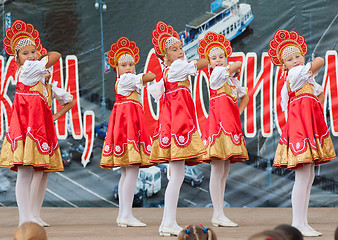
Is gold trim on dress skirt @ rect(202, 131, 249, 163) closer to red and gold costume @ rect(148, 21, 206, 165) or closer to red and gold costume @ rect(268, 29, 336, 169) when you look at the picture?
red and gold costume @ rect(148, 21, 206, 165)

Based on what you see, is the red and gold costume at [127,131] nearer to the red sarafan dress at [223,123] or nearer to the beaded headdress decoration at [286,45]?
the red sarafan dress at [223,123]

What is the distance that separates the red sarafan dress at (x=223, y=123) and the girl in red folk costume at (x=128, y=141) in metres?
0.49

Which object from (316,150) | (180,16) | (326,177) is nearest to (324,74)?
(326,177)

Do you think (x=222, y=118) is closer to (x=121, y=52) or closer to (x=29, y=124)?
(x=121, y=52)

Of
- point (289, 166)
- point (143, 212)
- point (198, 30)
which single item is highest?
point (198, 30)

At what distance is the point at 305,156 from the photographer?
3.75m

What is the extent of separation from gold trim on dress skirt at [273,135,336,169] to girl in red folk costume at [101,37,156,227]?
108cm

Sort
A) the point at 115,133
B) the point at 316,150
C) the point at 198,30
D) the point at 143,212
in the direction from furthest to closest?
1. the point at 198,30
2. the point at 143,212
3. the point at 115,133
4. the point at 316,150

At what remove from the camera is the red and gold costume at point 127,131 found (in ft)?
14.7

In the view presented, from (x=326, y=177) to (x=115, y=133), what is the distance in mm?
2205

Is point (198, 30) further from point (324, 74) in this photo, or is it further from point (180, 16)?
point (324, 74)

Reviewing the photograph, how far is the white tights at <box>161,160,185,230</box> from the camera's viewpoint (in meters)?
3.82

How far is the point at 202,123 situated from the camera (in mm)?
5711

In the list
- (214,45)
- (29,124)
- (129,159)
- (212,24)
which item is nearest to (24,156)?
(29,124)
